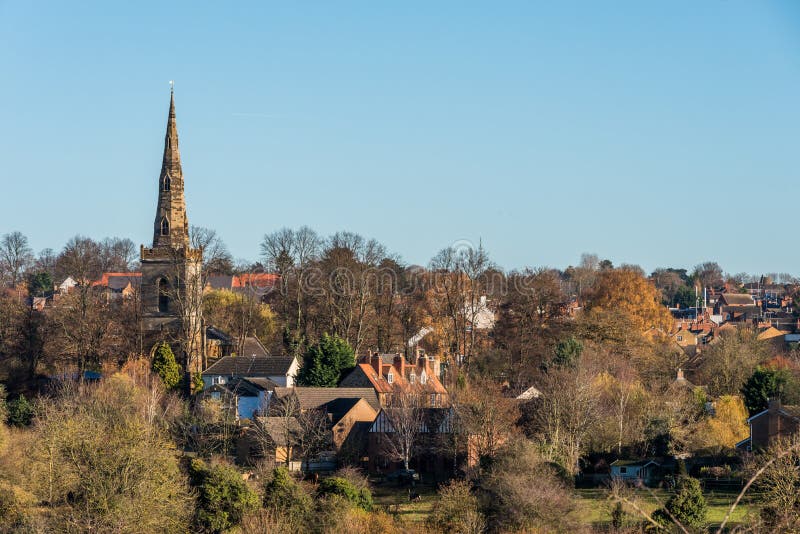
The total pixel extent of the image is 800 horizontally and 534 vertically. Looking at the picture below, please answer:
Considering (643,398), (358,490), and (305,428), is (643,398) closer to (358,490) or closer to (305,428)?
(305,428)

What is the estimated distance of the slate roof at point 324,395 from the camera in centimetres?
4984

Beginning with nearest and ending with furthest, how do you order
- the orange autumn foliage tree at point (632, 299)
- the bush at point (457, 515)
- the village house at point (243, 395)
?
the bush at point (457, 515)
the village house at point (243, 395)
the orange autumn foliage tree at point (632, 299)

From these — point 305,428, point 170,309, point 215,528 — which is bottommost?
point 215,528

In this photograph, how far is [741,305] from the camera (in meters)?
124

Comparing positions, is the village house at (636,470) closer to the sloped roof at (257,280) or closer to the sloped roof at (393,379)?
the sloped roof at (393,379)

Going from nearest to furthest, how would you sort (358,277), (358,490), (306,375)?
(358,490), (306,375), (358,277)

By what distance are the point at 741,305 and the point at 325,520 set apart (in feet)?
320

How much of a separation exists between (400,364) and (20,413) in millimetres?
17334

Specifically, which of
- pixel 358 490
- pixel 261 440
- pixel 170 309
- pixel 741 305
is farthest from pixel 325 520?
pixel 741 305

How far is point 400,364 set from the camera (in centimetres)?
5622

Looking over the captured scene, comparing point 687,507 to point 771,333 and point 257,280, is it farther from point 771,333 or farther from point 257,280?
point 257,280

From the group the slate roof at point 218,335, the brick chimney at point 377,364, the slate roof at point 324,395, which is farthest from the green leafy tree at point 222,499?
the slate roof at point 218,335

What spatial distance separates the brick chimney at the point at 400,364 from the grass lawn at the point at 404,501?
13388mm

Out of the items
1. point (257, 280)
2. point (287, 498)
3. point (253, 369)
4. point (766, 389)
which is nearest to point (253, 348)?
point (253, 369)
